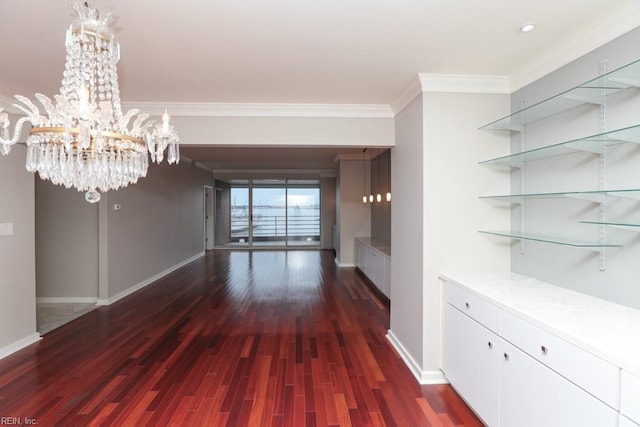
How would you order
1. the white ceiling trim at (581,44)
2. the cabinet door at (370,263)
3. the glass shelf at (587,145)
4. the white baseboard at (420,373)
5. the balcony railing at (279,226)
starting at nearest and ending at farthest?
the glass shelf at (587,145) < the white ceiling trim at (581,44) < the white baseboard at (420,373) < the cabinet door at (370,263) < the balcony railing at (279,226)

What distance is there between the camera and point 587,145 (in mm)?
1780

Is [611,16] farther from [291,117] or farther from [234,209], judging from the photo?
[234,209]

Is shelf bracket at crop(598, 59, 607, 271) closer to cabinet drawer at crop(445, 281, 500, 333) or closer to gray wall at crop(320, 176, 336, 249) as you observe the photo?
cabinet drawer at crop(445, 281, 500, 333)

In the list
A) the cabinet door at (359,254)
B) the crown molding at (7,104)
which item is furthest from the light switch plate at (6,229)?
the cabinet door at (359,254)

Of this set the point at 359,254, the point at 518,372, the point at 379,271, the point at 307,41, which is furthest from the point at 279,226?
the point at 518,372

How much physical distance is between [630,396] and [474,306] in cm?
98

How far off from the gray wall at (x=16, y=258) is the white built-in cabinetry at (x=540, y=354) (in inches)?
165

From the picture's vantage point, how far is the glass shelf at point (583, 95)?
5.31ft

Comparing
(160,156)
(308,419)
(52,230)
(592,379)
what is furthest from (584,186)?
(52,230)

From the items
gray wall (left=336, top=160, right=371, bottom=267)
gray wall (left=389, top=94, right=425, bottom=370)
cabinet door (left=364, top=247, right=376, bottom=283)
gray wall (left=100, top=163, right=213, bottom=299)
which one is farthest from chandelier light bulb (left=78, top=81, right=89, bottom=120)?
gray wall (left=336, top=160, right=371, bottom=267)

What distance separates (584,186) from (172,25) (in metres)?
2.72

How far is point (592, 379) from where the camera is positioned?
1264 millimetres

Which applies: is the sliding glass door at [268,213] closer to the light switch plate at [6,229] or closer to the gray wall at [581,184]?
the light switch plate at [6,229]

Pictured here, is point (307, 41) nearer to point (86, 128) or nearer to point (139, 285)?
point (86, 128)
